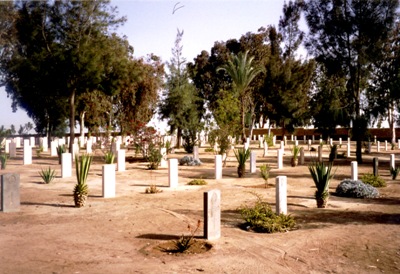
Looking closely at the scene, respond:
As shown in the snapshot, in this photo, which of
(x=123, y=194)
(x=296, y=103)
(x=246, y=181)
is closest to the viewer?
(x=123, y=194)

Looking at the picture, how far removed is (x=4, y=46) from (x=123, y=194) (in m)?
27.9

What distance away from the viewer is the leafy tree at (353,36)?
74.9ft

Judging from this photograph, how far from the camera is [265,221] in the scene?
7.41m

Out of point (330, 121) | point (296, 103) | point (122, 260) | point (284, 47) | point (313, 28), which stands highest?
point (284, 47)

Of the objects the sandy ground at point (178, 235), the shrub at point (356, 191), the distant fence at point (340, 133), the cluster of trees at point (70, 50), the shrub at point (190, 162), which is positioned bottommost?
the sandy ground at point (178, 235)

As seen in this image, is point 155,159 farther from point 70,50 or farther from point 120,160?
point 70,50

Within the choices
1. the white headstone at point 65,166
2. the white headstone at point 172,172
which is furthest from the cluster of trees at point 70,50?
the white headstone at point 172,172

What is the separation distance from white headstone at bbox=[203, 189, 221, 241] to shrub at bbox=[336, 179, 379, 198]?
6203mm

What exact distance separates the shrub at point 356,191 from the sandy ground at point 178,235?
1.22ft

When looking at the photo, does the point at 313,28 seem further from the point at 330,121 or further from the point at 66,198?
the point at 66,198

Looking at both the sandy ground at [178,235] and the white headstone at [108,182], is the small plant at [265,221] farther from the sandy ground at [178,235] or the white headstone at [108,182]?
the white headstone at [108,182]

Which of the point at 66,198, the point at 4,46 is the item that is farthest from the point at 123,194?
the point at 4,46

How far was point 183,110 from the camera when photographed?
112 feet

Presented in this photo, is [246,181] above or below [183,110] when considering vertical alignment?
below
